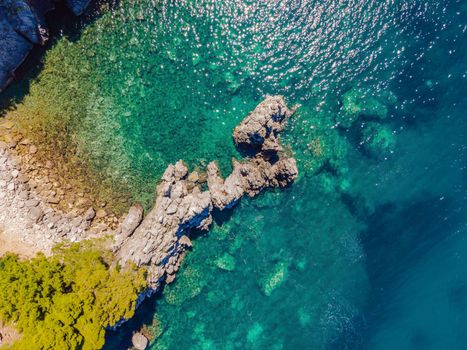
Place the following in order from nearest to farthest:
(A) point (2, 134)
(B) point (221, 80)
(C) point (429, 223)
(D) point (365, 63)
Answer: (A) point (2, 134) → (B) point (221, 80) → (D) point (365, 63) → (C) point (429, 223)

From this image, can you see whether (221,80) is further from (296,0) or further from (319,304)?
(319,304)

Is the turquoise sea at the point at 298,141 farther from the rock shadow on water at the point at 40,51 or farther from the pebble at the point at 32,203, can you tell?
the pebble at the point at 32,203

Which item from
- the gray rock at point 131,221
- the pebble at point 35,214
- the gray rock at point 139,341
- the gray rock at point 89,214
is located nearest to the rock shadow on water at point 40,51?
the pebble at point 35,214

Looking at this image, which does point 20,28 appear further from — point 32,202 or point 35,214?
point 35,214

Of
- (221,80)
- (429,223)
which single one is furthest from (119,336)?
(429,223)

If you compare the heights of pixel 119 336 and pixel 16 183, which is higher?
pixel 16 183
